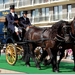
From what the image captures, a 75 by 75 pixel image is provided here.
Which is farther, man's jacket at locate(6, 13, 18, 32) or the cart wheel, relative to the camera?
man's jacket at locate(6, 13, 18, 32)

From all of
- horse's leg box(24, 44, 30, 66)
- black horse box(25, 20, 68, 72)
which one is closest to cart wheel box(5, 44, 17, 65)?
horse's leg box(24, 44, 30, 66)

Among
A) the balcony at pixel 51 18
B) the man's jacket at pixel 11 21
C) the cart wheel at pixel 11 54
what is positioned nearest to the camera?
the cart wheel at pixel 11 54

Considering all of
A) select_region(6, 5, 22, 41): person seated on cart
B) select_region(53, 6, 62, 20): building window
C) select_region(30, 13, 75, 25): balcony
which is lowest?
select_region(30, 13, 75, 25): balcony

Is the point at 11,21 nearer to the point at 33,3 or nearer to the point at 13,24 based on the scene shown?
the point at 13,24

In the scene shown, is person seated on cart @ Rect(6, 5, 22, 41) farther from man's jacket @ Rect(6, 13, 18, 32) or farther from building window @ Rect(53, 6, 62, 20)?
building window @ Rect(53, 6, 62, 20)

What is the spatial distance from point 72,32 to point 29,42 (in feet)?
9.40

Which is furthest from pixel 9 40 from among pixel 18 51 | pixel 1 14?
pixel 1 14

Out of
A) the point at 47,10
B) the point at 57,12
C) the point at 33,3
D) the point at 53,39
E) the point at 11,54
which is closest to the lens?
the point at 53,39

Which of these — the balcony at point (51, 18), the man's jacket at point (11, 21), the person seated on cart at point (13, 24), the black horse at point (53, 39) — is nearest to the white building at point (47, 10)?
the balcony at point (51, 18)

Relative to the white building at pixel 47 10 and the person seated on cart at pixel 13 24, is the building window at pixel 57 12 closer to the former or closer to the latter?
the white building at pixel 47 10

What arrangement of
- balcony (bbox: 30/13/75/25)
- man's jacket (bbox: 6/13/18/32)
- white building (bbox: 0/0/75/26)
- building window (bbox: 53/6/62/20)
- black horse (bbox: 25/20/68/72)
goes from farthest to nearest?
building window (bbox: 53/6/62/20)
white building (bbox: 0/0/75/26)
balcony (bbox: 30/13/75/25)
man's jacket (bbox: 6/13/18/32)
black horse (bbox: 25/20/68/72)

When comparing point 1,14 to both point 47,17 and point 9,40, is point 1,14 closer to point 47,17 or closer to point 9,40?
point 9,40

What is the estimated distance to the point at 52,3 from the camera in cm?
3938

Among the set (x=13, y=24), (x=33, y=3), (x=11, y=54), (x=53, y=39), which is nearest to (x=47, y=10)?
(x=33, y=3)
